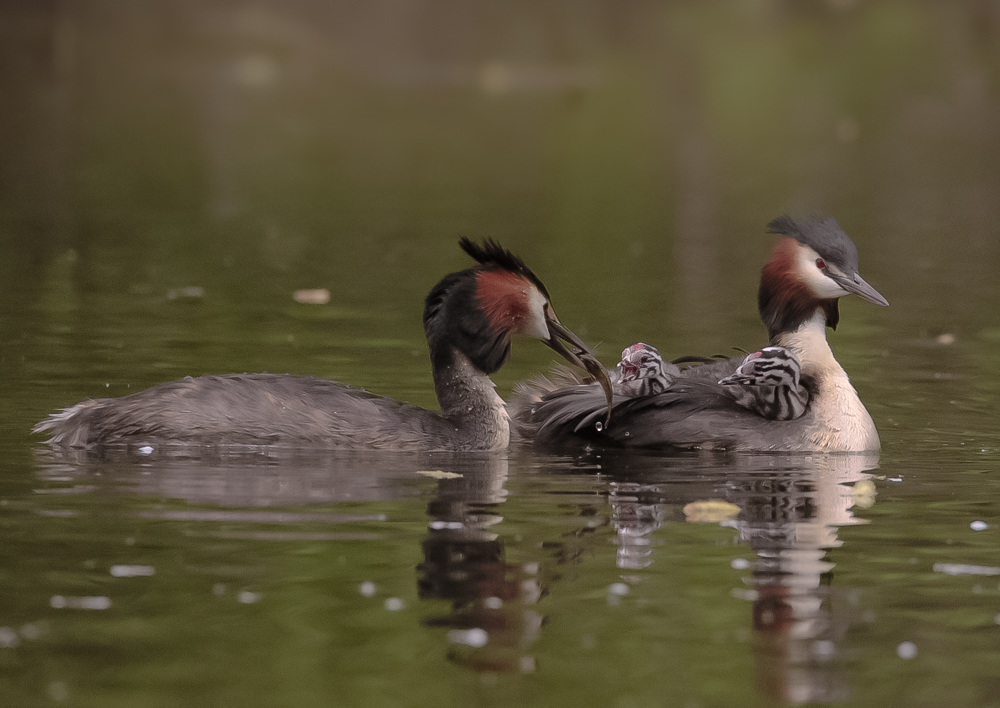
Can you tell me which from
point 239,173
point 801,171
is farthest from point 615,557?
point 801,171

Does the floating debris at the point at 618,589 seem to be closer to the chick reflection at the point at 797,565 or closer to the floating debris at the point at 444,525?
the chick reflection at the point at 797,565

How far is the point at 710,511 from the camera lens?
9.05 meters

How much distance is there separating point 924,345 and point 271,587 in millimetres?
8613

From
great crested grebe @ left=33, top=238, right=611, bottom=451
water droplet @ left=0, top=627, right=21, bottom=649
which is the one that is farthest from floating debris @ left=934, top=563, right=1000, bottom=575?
water droplet @ left=0, top=627, right=21, bottom=649

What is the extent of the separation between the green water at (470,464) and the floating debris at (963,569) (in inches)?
1.7

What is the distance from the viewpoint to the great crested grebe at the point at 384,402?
1003 cm

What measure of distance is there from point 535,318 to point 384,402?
97cm

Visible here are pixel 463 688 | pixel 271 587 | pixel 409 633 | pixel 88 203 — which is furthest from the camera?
pixel 88 203

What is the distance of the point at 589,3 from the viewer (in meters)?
66.8

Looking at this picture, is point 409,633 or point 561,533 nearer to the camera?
point 409,633

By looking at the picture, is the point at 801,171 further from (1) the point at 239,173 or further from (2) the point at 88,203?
(2) the point at 88,203

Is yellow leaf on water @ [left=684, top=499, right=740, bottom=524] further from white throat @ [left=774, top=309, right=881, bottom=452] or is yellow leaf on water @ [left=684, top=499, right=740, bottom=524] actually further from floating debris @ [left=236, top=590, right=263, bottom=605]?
floating debris @ [left=236, top=590, right=263, bottom=605]

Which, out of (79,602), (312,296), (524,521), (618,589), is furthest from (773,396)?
(312,296)

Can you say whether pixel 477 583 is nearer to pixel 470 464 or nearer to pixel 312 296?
pixel 470 464
